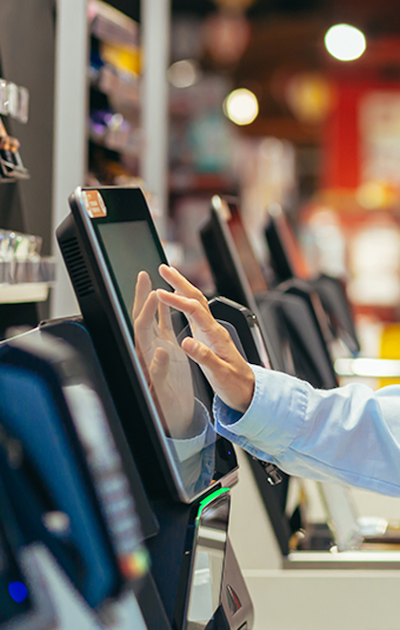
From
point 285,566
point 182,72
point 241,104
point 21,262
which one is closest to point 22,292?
point 21,262

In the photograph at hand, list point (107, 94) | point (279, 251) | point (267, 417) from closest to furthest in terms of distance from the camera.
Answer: point (267, 417) → point (279, 251) → point (107, 94)

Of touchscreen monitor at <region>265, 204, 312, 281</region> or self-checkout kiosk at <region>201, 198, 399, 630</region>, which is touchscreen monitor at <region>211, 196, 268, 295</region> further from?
touchscreen monitor at <region>265, 204, 312, 281</region>

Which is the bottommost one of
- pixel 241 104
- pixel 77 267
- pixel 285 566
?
pixel 285 566

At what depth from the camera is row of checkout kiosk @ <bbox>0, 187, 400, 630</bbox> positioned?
61 centimetres

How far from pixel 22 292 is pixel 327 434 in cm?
45

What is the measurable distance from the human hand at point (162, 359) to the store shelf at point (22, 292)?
296 mm

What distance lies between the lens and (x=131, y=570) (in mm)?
625

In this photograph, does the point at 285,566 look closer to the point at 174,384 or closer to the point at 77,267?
the point at 174,384

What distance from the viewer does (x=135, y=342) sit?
68 cm

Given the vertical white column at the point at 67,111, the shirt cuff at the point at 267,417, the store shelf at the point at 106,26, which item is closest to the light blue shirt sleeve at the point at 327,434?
the shirt cuff at the point at 267,417

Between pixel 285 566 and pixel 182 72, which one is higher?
pixel 182 72

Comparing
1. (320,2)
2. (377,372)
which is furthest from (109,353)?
(320,2)

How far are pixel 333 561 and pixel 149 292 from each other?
64 cm

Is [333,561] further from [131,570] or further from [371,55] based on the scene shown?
[371,55]
